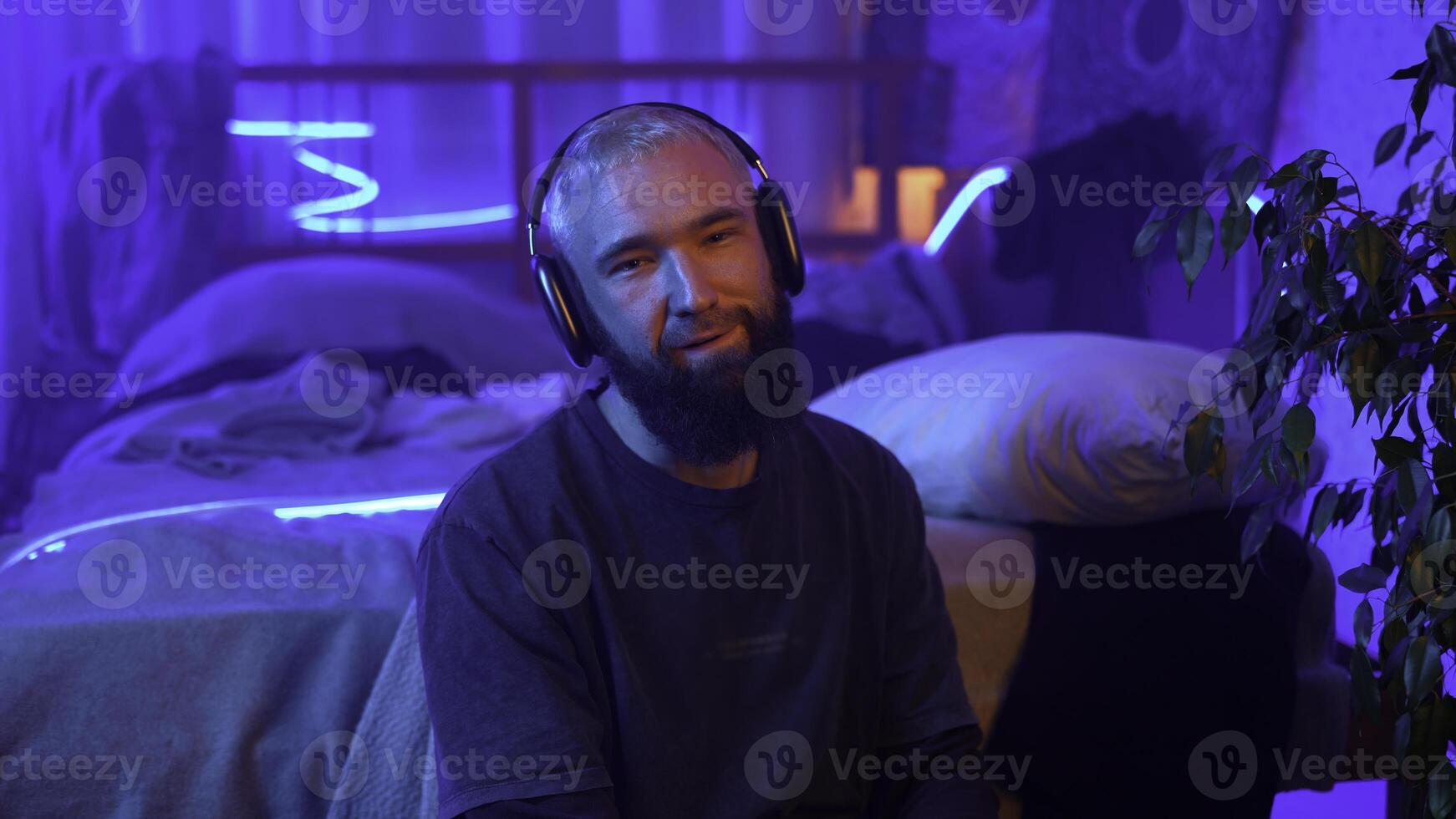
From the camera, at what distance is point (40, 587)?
4.42ft

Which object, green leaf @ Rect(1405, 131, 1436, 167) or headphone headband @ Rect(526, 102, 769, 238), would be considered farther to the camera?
green leaf @ Rect(1405, 131, 1436, 167)

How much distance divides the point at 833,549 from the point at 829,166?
2380 millimetres

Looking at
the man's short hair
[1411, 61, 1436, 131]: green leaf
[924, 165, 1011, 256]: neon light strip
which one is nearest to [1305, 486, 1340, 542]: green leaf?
[1411, 61, 1436, 131]: green leaf

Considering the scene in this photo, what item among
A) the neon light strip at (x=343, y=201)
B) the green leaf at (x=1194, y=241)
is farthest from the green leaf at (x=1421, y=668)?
the neon light strip at (x=343, y=201)

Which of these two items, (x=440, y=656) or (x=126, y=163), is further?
(x=126, y=163)

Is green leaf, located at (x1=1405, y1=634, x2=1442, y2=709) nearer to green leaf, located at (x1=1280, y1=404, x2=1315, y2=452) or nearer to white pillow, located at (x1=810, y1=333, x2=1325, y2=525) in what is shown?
green leaf, located at (x1=1280, y1=404, x2=1315, y2=452)

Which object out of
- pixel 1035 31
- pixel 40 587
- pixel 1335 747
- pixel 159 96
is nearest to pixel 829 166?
pixel 1035 31

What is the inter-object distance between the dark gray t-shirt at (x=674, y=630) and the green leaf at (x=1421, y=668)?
0.38 meters

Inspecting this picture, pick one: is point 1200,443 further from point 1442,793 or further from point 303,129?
point 303,129

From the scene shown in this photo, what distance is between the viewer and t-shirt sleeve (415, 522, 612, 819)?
2.98ft

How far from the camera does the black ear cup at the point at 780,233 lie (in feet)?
3.70

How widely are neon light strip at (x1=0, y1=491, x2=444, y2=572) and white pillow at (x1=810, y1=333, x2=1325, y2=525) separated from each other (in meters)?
0.70

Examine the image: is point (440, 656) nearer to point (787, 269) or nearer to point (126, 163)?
point (787, 269)

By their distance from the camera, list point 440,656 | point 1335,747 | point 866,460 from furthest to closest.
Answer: point 1335,747
point 866,460
point 440,656
